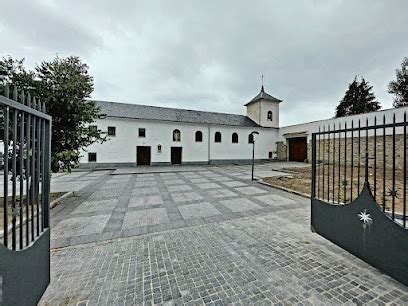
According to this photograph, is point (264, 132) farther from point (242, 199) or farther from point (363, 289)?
point (363, 289)

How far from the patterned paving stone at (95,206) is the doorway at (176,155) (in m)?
15.3

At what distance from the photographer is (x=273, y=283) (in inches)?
96.7

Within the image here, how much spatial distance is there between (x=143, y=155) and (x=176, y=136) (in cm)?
424

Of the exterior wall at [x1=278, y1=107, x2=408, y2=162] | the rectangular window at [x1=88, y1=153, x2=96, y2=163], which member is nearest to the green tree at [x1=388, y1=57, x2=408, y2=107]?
the exterior wall at [x1=278, y1=107, x2=408, y2=162]

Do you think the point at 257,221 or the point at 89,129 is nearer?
the point at 257,221

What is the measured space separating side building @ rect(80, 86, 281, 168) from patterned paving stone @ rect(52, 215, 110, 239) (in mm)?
13416

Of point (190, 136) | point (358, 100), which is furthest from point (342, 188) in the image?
point (358, 100)

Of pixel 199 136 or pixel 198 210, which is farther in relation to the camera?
pixel 199 136

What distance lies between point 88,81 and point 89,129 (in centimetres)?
174

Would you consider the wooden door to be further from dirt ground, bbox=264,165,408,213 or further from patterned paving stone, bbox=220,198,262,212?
patterned paving stone, bbox=220,198,262,212

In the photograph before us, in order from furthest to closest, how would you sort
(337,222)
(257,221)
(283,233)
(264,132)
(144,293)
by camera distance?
1. (264,132)
2. (257,221)
3. (283,233)
4. (337,222)
5. (144,293)

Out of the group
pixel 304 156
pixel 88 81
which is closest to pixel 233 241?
pixel 88 81

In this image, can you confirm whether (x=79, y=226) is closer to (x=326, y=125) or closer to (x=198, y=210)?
(x=198, y=210)

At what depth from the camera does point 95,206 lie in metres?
5.83
